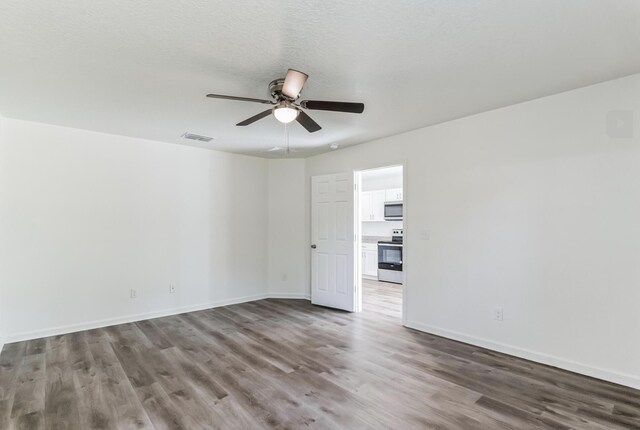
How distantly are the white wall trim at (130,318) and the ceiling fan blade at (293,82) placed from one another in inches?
152

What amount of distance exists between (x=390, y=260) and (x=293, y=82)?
18.7ft

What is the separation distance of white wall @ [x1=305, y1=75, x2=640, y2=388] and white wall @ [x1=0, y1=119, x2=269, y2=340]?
299 centimetres

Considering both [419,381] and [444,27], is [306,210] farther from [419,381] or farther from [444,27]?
[444,27]

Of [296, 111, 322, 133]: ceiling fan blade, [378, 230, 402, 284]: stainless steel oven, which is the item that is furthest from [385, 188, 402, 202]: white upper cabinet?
[296, 111, 322, 133]: ceiling fan blade

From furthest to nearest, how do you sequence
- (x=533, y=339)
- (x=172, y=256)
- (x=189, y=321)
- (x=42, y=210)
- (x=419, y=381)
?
(x=172, y=256) → (x=189, y=321) → (x=42, y=210) → (x=533, y=339) → (x=419, y=381)

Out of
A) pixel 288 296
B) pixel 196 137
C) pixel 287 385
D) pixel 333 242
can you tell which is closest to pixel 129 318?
pixel 288 296

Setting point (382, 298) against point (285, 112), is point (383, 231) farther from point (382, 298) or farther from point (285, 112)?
point (285, 112)

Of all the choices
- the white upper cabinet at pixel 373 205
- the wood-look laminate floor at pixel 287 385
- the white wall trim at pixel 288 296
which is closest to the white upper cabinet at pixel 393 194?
the white upper cabinet at pixel 373 205

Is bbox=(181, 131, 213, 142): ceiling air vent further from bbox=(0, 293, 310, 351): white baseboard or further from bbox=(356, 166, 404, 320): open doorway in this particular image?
bbox=(356, 166, 404, 320): open doorway

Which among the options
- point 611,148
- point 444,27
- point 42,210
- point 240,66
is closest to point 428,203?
point 611,148

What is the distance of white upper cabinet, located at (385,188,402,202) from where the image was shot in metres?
7.43

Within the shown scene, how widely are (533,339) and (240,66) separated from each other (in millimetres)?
3641

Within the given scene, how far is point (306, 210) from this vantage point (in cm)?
583

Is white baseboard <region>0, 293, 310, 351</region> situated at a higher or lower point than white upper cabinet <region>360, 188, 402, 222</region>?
lower
